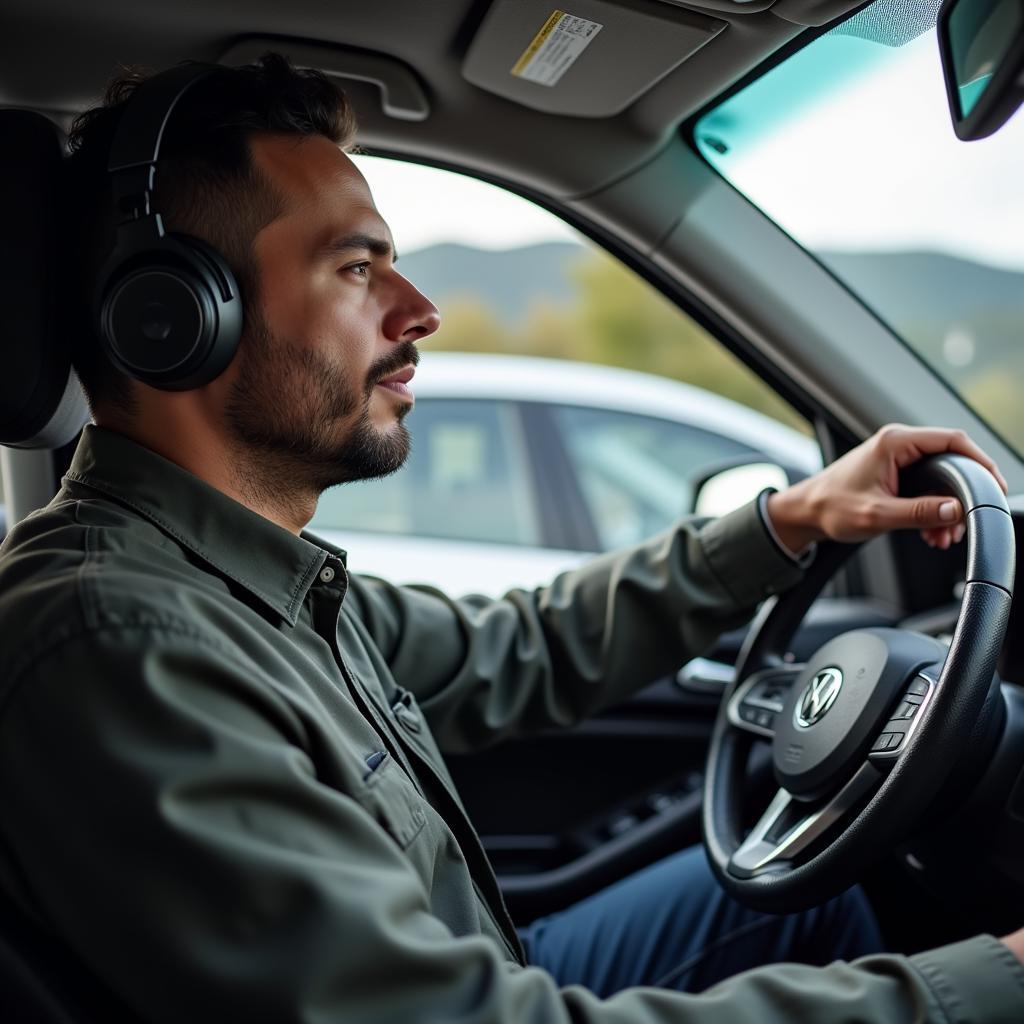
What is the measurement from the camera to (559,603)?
1.87 meters

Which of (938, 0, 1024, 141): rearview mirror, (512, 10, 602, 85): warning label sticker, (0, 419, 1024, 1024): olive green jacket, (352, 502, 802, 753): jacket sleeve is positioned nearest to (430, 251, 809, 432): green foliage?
(352, 502, 802, 753): jacket sleeve

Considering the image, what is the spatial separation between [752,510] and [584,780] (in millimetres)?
955

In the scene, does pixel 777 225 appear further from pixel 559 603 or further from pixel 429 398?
pixel 429 398

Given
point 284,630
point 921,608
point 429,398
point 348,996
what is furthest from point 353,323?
point 429,398

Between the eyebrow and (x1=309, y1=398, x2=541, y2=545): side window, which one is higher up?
the eyebrow

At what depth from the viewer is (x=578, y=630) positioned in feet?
6.06

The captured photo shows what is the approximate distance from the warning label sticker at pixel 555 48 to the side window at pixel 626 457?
1.86 meters

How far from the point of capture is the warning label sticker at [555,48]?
151 cm

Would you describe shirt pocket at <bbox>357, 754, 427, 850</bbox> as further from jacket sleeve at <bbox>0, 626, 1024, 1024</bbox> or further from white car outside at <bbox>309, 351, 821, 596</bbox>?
white car outside at <bbox>309, 351, 821, 596</bbox>

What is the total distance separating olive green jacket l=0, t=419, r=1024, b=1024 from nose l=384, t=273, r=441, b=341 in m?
0.36

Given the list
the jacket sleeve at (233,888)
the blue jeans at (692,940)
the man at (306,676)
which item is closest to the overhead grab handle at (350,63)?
the man at (306,676)

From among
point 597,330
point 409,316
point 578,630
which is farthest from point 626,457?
point 597,330

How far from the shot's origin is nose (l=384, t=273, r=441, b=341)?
1.51 meters

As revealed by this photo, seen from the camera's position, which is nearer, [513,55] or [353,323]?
[353,323]
